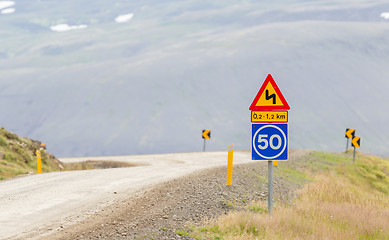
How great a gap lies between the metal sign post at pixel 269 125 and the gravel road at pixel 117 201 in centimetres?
214

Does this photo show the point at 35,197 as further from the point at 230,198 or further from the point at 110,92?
the point at 110,92

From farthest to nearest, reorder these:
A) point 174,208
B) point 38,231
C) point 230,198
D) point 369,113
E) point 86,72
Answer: point 86,72, point 369,113, point 230,198, point 174,208, point 38,231

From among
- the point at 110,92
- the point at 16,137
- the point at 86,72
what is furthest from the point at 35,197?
the point at 86,72

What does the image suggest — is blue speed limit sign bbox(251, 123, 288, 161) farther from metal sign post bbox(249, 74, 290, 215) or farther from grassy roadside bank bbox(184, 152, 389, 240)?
grassy roadside bank bbox(184, 152, 389, 240)

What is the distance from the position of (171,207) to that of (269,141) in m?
2.89

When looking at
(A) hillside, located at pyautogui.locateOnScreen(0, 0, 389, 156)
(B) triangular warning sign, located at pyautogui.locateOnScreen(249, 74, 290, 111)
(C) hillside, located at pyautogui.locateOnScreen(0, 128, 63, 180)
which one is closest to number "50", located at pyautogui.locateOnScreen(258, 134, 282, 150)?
(B) triangular warning sign, located at pyautogui.locateOnScreen(249, 74, 290, 111)

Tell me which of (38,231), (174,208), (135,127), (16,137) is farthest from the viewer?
(135,127)

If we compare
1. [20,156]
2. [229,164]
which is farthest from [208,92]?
[229,164]

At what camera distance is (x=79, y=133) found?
307 feet

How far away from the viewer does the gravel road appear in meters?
8.77

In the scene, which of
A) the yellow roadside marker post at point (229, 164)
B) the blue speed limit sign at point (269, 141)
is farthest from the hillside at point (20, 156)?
the blue speed limit sign at point (269, 141)

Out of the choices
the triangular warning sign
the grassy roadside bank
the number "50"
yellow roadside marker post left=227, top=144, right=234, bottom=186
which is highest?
the triangular warning sign

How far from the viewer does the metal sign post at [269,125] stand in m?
9.56

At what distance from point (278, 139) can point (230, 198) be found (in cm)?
376
